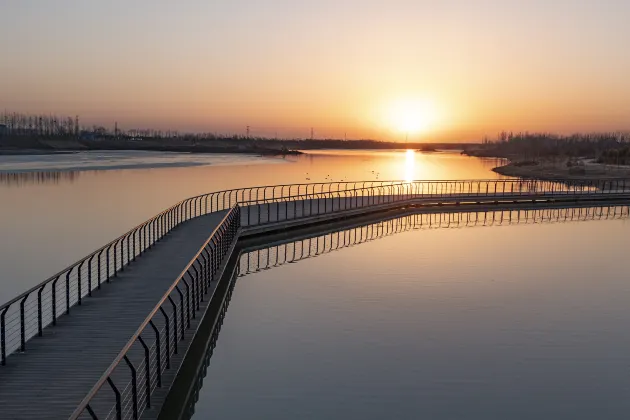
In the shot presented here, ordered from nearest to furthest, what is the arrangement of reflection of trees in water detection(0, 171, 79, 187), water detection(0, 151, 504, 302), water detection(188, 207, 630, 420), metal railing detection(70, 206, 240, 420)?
metal railing detection(70, 206, 240, 420) < water detection(188, 207, 630, 420) < water detection(0, 151, 504, 302) < reflection of trees in water detection(0, 171, 79, 187)

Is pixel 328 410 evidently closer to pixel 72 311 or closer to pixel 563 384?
pixel 563 384

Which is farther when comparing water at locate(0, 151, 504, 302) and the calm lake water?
water at locate(0, 151, 504, 302)

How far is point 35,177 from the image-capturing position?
51531mm

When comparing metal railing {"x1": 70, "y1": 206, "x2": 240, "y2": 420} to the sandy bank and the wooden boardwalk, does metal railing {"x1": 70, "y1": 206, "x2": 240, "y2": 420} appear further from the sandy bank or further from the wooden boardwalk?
the sandy bank

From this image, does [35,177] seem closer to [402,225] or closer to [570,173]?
[402,225]

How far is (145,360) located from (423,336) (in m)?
6.52

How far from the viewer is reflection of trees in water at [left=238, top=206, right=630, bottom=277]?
67.7 ft

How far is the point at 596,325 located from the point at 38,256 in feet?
52.7

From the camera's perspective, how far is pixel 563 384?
994 cm

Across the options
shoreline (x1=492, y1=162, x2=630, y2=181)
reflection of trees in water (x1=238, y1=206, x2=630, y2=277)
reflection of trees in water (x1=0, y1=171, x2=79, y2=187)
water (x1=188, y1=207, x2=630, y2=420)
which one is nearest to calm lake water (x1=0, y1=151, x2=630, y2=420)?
water (x1=188, y1=207, x2=630, y2=420)

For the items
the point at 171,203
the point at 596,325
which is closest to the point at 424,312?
the point at 596,325

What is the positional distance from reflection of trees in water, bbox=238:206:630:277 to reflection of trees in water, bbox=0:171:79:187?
2889 centimetres

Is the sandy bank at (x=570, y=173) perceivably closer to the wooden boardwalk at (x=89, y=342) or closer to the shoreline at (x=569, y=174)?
the shoreline at (x=569, y=174)

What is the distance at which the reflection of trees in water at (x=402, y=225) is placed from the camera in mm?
20641
